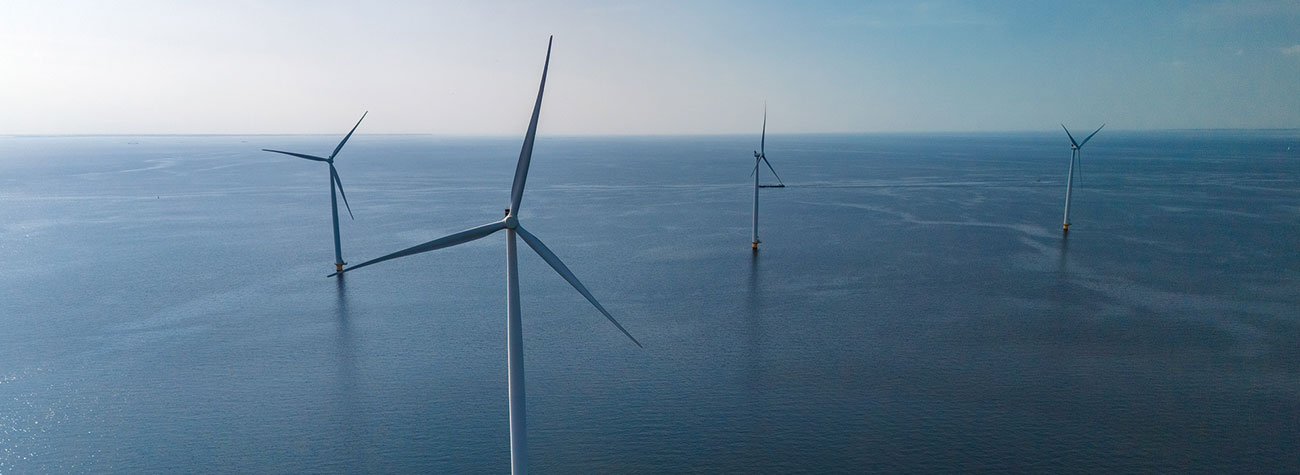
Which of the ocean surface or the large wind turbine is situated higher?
the large wind turbine

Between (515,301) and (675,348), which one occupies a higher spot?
(515,301)

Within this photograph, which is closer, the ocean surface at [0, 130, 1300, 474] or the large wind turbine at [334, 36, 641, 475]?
the large wind turbine at [334, 36, 641, 475]

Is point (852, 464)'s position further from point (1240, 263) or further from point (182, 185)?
point (182, 185)

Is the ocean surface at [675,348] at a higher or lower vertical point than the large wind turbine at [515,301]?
lower

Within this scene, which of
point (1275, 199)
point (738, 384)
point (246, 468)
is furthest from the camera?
point (1275, 199)

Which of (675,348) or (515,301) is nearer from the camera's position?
(515,301)

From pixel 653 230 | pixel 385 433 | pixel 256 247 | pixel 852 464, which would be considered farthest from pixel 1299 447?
pixel 256 247

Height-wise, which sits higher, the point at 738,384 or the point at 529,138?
the point at 529,138

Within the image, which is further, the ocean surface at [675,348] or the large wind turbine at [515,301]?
the ocean surface at [675,348]
